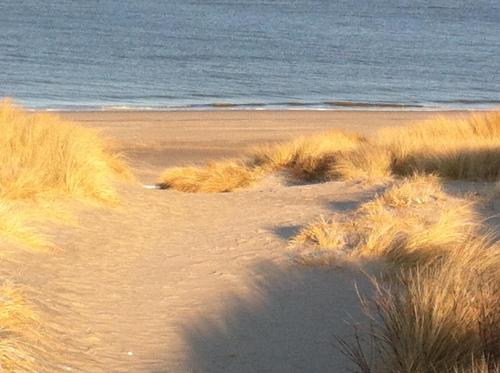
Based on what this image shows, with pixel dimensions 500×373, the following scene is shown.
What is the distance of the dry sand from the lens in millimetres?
6395

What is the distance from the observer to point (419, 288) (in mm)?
5918

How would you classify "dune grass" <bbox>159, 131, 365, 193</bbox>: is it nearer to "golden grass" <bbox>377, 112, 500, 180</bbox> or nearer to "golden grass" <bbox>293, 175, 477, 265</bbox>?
"golden grass" <bbox>377, 112, 500, 180</bbox>

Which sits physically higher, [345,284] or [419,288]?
[419,288]

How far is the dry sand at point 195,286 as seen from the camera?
21.0ft

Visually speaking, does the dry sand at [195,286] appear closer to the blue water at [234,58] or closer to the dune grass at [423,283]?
the dune grass at [423,283]

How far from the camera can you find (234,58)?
4191 centimetres

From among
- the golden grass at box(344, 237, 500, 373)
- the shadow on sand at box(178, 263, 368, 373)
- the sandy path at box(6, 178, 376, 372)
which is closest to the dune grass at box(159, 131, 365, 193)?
the sandy path at box(6, 178, 376, 372)

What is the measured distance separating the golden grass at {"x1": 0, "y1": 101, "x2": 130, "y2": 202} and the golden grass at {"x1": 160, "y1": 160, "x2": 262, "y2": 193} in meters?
1.22

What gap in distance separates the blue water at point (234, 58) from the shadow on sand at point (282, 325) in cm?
1951

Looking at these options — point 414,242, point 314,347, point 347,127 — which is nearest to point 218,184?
point 414,242

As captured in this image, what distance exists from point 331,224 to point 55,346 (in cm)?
393

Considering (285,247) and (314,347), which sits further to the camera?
(285,247)

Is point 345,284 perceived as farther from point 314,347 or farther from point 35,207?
point 35,207

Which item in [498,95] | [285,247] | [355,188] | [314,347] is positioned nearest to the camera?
[314,347]
